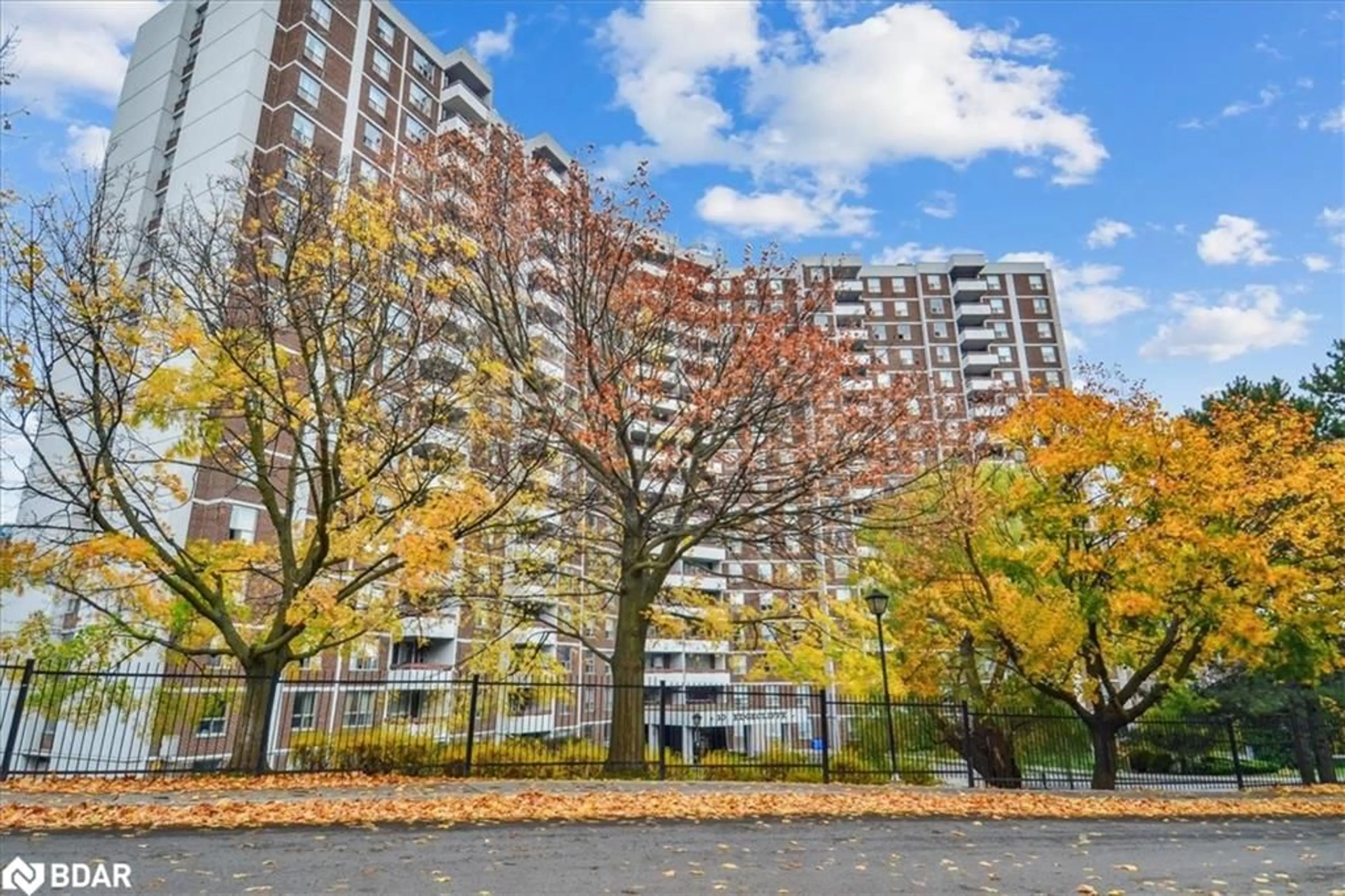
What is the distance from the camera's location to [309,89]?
4091cm

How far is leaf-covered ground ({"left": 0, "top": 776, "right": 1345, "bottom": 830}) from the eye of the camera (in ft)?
27.9

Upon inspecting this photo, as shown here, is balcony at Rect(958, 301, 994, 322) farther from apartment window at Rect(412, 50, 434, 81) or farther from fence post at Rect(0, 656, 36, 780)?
fence post at Rect(0, 656, 36, 780)

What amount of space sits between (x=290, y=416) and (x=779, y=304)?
1009 cm

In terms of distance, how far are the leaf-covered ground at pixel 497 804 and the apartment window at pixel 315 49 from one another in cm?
4277

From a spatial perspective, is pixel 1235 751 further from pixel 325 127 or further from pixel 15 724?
pixel 325 127

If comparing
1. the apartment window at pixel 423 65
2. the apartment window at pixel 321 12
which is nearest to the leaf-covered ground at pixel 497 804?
the apartment window at pixel 321 12

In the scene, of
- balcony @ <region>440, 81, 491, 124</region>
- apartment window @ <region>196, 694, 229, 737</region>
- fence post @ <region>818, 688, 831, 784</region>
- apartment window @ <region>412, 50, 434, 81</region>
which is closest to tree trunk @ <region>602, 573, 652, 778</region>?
fence post @ <region>818, 688, 831, 784</region>

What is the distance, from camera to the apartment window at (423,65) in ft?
161

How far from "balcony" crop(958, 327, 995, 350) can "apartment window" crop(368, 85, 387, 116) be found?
190 feet

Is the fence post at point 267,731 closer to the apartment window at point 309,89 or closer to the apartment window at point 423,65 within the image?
the apartment window at point 309,89

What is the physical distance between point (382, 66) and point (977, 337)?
5938cm

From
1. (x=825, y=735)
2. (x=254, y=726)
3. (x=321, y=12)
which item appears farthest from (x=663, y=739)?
(x=321, y=12)

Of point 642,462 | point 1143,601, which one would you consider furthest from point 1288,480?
point 642,462

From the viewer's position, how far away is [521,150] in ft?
51.3
